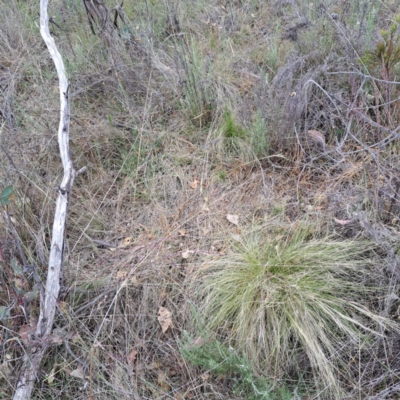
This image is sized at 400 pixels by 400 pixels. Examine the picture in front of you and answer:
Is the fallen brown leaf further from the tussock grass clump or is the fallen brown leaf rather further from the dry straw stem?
the dry straw stem

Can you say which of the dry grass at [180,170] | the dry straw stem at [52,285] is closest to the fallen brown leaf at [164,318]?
the dry grass at [180,170]

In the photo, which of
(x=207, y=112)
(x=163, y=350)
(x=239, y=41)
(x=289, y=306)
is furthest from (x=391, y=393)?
(x=239, y=41)

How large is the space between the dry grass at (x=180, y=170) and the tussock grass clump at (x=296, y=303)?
0.03 metres

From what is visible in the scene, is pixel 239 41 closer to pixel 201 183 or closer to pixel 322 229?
pixel 201 183

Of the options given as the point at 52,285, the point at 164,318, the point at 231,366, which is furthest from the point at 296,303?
the point at 52,285

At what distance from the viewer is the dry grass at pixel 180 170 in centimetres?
186

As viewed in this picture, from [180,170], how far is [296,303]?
1.18 metres

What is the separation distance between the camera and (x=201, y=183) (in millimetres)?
2574

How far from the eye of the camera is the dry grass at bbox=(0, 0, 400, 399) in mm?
1856

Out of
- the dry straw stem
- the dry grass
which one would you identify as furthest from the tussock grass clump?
the dry straw stem

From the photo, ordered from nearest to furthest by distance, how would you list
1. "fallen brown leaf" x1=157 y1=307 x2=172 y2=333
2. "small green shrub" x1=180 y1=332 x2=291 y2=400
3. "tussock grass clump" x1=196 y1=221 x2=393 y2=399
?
"small green shrub" x1=180 y1=332 x2=291 y2=400
"tussock grass clump" x1=196 y1=221 x2=393 y2=399
"fallen brown leaf" x1=157 y1=307 x2=172 y2=333

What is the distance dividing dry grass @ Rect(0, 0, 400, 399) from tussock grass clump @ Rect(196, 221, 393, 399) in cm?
3

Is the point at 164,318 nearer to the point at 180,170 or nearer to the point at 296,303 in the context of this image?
the point at 296,303

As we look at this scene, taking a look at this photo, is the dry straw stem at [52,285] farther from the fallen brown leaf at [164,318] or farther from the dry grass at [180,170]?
the fallen brown leaf at [164,318]
